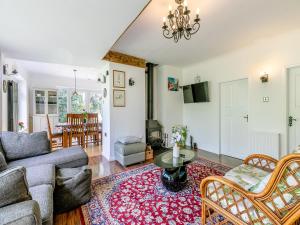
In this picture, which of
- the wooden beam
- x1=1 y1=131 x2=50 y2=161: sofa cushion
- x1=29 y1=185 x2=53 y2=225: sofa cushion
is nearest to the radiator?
the wooden beam

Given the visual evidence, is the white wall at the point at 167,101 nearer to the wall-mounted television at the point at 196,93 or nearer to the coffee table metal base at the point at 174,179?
the wall-mounted television at the point at 196,93

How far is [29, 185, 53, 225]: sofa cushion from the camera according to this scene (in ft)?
3.76

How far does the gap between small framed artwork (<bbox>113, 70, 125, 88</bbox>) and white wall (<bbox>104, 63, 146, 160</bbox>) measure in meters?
0.07

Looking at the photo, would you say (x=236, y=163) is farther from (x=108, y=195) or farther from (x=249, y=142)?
(x=108, y=195)

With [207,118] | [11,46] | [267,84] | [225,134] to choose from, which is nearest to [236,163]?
[225,134]

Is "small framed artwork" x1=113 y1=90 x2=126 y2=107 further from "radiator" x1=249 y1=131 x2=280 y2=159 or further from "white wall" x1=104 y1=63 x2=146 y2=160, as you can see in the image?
"radiator" x1=249 y1=131 x2=280 y2=159

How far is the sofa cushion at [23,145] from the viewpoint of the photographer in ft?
7.32

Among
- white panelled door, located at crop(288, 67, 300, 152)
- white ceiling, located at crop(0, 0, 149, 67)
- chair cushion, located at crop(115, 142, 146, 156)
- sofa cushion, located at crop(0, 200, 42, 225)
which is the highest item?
white ceiling, located at crop(0, 0, 149, 67)

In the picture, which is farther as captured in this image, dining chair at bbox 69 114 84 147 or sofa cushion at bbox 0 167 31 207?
dining chair at bbox 69 114 84 147

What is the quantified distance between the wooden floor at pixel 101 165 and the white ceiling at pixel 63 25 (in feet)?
7.56

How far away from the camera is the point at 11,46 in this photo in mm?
2666

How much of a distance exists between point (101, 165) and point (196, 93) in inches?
120

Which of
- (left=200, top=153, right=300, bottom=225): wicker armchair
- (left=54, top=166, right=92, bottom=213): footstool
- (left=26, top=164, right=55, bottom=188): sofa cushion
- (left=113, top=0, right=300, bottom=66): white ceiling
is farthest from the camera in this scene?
(left=113, top=0, right=300, bottom=66): white ceiling

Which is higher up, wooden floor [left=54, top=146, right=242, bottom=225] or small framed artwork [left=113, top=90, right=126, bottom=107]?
small framed artwork [left=113, top=90, right=126, bottom=107]
